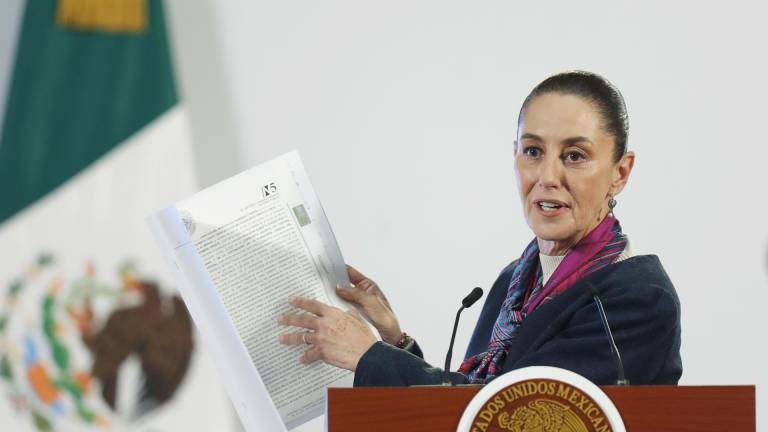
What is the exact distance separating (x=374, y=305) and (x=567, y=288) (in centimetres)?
45

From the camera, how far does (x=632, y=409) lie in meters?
1.22

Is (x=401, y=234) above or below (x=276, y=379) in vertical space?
above

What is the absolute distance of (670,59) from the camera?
3727 mm

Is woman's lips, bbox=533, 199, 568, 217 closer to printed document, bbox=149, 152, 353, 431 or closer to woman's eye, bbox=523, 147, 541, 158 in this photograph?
woman's eye, bbox=523, 147, 541, 158

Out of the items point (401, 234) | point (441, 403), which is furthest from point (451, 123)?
point (441, 403)

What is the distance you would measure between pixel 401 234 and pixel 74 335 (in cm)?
125

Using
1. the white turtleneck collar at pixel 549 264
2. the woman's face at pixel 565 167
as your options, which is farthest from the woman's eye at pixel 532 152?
the white turtleneck collar at pixel 549 264

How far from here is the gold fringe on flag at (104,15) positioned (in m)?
3.61

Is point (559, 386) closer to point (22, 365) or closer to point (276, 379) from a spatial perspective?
point (276, 379)

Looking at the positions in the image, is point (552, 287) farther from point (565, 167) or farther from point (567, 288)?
point (565, 167)

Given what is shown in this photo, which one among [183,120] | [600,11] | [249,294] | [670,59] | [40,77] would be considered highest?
[40,77]

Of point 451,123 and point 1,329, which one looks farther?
point 451,123

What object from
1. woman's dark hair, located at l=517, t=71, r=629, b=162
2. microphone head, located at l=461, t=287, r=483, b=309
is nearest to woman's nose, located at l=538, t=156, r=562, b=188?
woman's dark hair, located at l=517, t=71, r=629, b=162

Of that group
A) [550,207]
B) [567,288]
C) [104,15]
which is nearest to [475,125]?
[104,15]
